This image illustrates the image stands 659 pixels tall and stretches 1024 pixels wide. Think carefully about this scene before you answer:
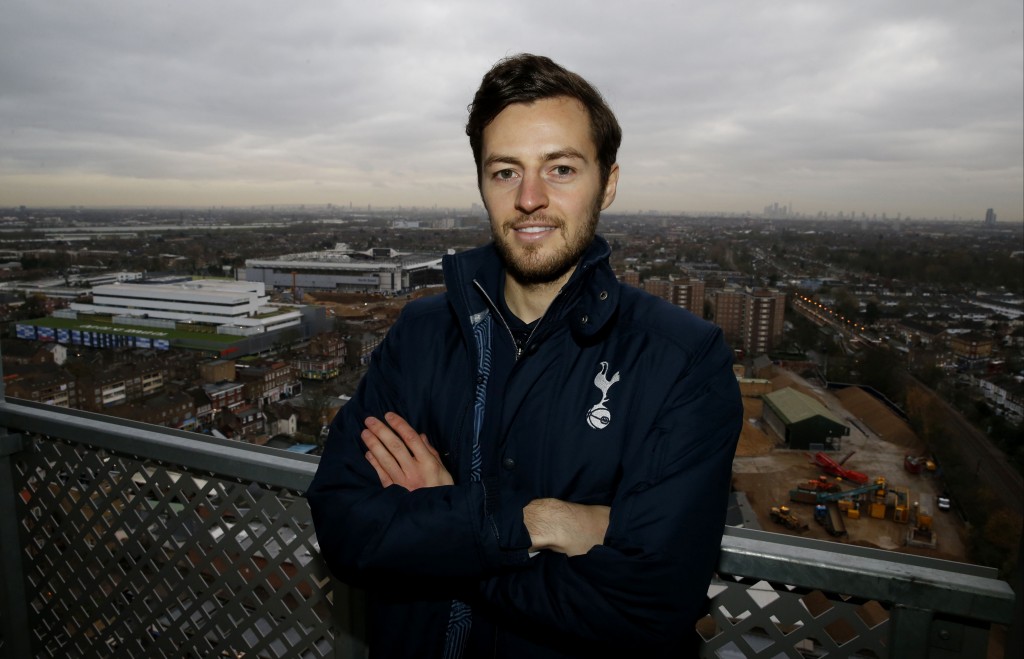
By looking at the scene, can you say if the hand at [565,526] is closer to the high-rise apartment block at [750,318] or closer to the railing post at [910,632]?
the railing post at [910,632]

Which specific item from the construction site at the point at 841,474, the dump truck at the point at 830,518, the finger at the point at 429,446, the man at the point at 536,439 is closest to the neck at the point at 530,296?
the man at the point at 536,439

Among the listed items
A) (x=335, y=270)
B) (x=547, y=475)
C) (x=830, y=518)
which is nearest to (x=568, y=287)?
(x=547, y=475)

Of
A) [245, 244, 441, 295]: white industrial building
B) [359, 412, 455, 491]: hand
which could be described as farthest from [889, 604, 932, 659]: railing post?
[245, 244, 441, 295]: white industrial building

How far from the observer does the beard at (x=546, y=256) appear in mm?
1199

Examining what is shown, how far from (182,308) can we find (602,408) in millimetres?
2666

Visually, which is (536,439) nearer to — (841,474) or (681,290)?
(841,474)

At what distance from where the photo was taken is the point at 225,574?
5.35 feet

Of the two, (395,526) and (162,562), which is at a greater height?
(395,526)

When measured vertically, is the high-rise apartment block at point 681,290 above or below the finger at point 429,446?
above

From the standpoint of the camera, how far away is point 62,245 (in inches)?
119

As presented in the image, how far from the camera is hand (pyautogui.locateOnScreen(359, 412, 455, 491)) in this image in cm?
112

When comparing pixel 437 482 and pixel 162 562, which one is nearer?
pixel 437 482

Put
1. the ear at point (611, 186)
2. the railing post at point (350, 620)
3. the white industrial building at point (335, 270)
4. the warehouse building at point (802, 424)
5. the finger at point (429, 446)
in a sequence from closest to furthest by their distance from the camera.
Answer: the finger at point (429, 446), the ear at point (611, 186), the railing post at point (350, 620), the warehouse building at point (802, 424), the white industrial building at point (335, 270)

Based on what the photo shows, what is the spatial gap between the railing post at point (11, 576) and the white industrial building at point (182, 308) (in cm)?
103
